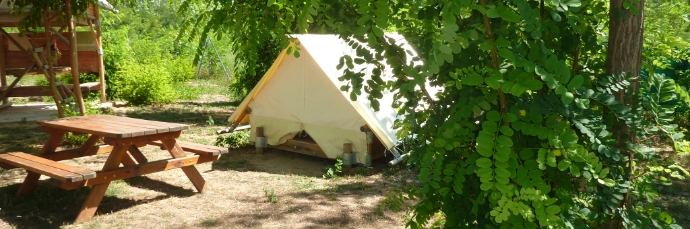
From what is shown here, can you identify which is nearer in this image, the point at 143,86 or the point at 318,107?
the point at 318,107

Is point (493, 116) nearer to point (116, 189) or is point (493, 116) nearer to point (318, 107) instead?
point (116, 189)

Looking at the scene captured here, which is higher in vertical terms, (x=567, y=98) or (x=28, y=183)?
(x=567, y=98)

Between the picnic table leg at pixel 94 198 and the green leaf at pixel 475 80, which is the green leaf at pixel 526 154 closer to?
the green leaf at pixel 475 80

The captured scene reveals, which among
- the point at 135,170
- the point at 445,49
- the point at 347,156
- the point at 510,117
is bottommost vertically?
the point at 347,156

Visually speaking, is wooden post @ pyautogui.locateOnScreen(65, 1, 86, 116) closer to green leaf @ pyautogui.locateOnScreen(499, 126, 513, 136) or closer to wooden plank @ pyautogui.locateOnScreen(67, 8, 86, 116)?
wooden plank @ pyautogui.locateOnScreen(67, 8, 86, 116)

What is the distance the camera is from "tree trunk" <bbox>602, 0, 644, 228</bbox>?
2.28 metres

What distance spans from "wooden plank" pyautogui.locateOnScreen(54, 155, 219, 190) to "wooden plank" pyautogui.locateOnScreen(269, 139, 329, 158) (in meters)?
1.69

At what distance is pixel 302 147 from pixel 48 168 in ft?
10.4

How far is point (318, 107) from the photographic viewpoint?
24.0ft

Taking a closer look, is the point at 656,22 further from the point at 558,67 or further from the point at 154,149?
the point at 154,149

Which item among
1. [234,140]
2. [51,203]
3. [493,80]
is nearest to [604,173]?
[493,80]

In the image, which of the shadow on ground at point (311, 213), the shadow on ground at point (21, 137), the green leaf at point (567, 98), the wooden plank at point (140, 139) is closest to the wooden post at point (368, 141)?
the shadow on ground at point (311, 213)

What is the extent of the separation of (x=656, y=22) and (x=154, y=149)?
6807mm

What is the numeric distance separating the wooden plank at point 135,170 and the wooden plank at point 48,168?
0.08m
